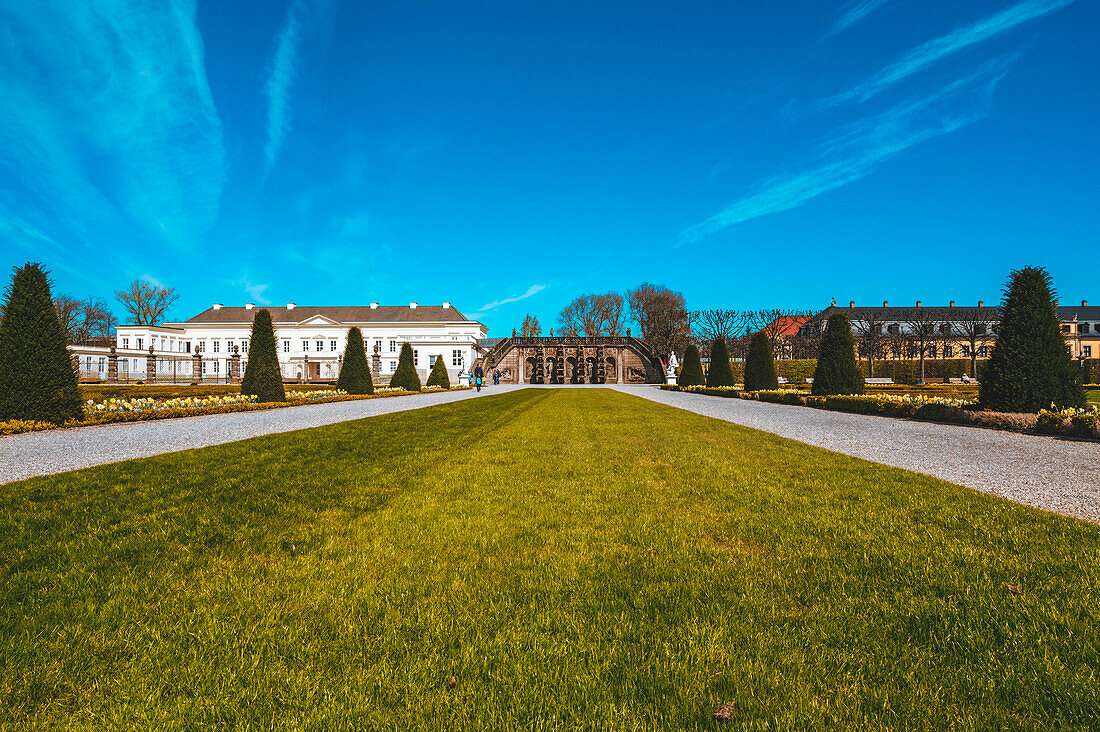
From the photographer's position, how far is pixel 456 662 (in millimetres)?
1925

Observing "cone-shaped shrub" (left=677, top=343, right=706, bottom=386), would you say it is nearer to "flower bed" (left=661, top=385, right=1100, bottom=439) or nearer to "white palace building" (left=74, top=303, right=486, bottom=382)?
"flower bed" (left=661, top=385, right=1100, bottom=439)

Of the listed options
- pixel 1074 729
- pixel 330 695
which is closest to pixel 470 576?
pixel 330 695

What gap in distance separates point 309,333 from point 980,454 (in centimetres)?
6215

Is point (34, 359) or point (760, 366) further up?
point (34, 359)

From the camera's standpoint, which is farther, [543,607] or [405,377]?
[405,377]

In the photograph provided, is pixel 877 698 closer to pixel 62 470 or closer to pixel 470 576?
pixel 470 576

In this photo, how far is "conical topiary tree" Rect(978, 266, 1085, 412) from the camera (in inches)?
405

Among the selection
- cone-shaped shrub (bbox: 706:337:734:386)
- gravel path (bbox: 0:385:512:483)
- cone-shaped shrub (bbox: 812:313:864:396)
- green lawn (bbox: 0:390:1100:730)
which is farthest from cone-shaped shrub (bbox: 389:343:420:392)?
green lawn (bbox: 0:390:1100:730)

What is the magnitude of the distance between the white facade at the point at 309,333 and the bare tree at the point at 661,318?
1966cm

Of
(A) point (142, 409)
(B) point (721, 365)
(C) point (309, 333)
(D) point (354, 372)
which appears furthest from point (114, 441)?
(C) point (309, 333)

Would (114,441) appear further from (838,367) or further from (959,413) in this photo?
(838,367)

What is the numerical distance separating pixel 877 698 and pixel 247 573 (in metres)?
3.08

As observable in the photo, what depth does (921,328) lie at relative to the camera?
38031 mm

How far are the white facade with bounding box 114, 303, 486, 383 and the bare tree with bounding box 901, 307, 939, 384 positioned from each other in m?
38.7
